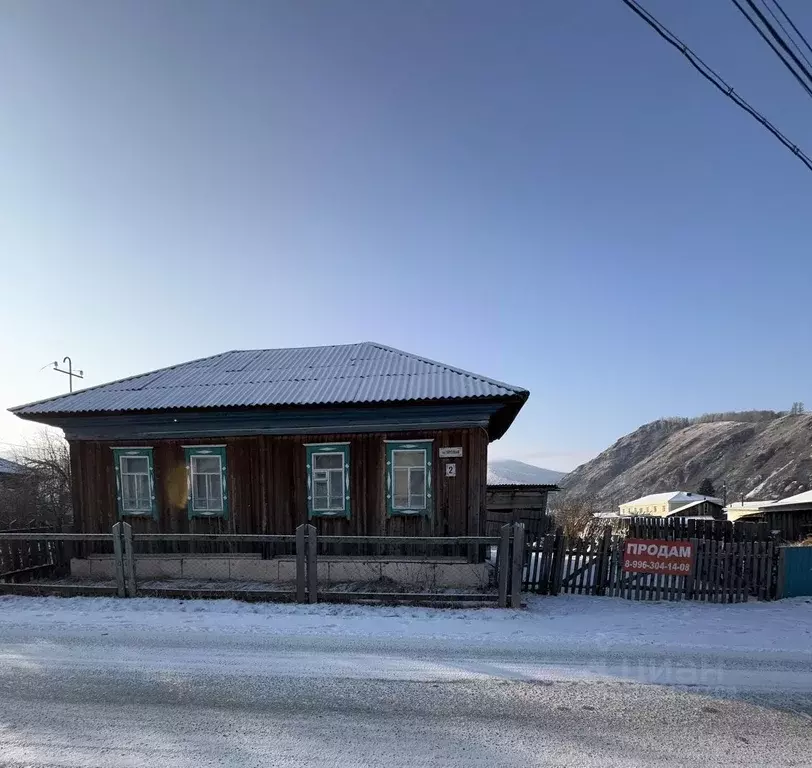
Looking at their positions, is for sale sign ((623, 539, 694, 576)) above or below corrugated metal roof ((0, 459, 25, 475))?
above

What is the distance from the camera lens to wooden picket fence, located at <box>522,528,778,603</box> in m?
9.04

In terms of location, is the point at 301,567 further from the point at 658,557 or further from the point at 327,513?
the point at 658,557

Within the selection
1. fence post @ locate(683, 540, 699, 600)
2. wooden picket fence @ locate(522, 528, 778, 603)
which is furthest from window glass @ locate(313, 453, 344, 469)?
fence post @ locate(683, 540, 699, 600)

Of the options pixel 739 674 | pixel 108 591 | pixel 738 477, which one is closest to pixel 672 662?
pixel 739 674

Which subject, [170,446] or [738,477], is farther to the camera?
[738,477]

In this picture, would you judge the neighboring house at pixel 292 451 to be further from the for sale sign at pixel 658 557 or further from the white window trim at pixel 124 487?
the for sale sign at pixel 658 557

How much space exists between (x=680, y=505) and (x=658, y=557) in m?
43.8

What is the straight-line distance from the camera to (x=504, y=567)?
8.15 meters

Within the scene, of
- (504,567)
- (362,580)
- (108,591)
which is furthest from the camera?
(362,580)

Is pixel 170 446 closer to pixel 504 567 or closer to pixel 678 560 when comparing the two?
pixel 504 567

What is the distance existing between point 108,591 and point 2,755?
5.72m

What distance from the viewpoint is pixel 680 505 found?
1838 inches

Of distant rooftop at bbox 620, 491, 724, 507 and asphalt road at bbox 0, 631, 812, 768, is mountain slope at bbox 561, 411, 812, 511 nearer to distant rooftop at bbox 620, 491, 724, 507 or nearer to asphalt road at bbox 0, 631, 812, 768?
distant rooftop at bbox 620, 491, 724, 507

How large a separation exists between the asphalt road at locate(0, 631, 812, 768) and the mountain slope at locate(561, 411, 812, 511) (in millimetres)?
68384
